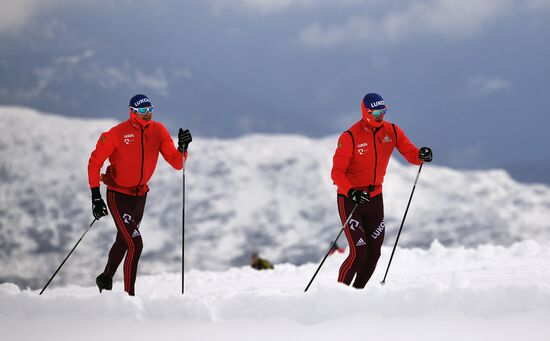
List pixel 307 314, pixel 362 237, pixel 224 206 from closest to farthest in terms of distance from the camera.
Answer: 1. pixel 307 314
2. pixel 362 237
3. pixel 224 206

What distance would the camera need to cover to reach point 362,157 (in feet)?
25.1

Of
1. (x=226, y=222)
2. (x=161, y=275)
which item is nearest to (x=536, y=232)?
(x=226, y=222)

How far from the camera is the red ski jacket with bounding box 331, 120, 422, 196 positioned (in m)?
7.55

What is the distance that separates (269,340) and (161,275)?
9.41 meters

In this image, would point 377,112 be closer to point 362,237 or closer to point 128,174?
point 362,237

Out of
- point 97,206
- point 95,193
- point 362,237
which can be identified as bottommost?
point 362,237

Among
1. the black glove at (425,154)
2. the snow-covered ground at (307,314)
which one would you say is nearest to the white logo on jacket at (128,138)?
the snow-covered ground at (307,314)

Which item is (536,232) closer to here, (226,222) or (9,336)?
(226,222)

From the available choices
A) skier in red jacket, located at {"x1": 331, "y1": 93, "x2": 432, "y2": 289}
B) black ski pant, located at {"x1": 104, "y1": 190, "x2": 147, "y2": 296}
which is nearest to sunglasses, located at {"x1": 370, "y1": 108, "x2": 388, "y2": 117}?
skier in red jacket, located at {"x1": 331, "y1": 93, "x2": 432, "y2": 289}

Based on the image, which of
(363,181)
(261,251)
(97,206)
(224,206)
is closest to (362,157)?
(363,181)

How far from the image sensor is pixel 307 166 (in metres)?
169

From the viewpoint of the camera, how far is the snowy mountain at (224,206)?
12569 cm

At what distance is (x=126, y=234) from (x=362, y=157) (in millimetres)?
2658

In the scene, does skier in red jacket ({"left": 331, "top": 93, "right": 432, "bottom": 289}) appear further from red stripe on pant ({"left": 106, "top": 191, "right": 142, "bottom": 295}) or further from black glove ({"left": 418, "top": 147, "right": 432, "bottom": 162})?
red stripe on pant ({"left": 106, "top": 191, "right": 142, "bottom": 295})
